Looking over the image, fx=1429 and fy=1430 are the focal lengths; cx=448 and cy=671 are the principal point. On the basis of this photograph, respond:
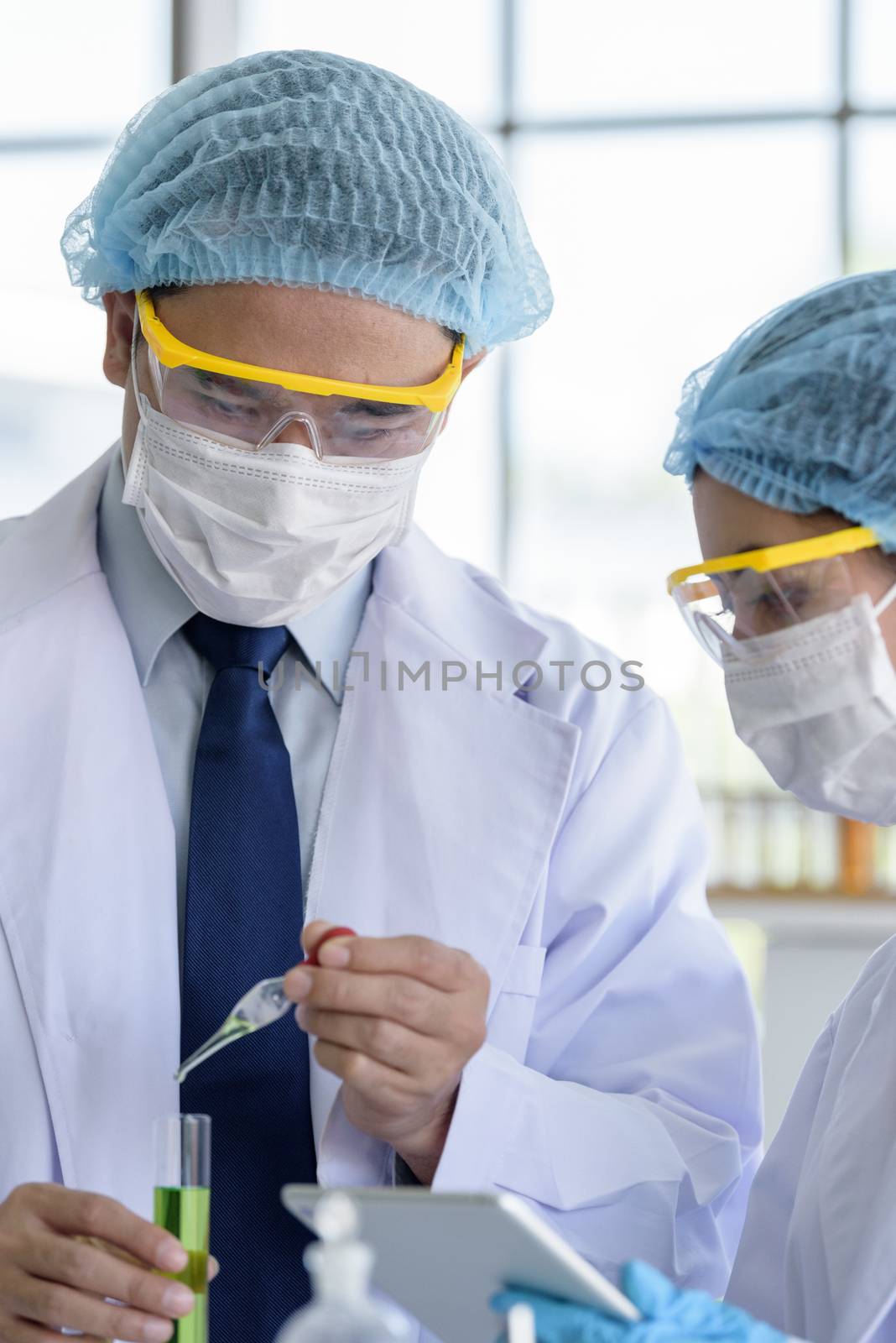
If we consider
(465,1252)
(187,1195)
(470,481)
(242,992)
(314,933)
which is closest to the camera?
(465,1252)

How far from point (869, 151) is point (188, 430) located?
3.09 meters

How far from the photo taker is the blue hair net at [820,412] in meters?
1.01

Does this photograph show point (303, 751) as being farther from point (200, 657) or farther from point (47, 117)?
point (47, 117)

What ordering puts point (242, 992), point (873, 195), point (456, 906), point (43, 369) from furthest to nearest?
1. point (873, 195)
2. point (43, 369)
3. point (456, 906)
4. point (242, 992)

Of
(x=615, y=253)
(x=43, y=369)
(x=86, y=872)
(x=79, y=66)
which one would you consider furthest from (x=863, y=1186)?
(x=79, y=66)

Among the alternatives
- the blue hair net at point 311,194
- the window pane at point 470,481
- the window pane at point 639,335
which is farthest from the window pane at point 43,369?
the blue hair net at point 311,194

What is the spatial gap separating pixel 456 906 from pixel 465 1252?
62cm

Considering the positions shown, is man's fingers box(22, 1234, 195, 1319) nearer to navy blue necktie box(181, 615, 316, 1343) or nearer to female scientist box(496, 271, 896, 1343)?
navy blue necktie box(181, 615, 316, 1343)

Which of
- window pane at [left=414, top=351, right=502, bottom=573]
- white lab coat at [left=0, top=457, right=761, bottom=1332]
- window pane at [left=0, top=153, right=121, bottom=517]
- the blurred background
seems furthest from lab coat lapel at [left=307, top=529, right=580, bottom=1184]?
window pane at [left=414, top=351, right=502, bottom=573]

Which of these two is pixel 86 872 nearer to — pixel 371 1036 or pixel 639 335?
pixel 371 1036

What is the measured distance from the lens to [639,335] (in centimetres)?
386

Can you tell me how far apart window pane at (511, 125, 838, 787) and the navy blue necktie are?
246cm

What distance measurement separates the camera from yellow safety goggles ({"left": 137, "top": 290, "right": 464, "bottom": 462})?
4.08 ft

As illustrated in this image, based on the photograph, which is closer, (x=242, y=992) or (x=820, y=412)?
(x=820, y=412)
